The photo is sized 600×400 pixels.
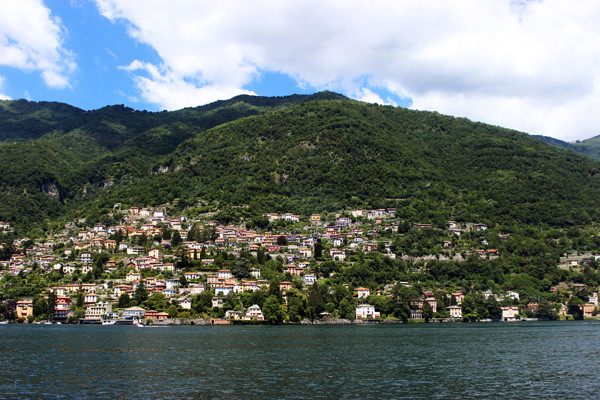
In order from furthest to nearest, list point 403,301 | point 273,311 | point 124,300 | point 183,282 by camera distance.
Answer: point 183,282
point 403,301
point 124,300
point 273,311

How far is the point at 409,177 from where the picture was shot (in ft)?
567

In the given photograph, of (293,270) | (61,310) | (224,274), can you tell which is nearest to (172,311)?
(224,274)

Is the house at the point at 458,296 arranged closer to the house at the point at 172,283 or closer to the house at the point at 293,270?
the house at the point at 293,270

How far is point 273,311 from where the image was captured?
285 feet

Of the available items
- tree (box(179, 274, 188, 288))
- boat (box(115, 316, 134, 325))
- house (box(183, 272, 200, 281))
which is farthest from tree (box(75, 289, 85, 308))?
house (box(183, 272, 200, 281))

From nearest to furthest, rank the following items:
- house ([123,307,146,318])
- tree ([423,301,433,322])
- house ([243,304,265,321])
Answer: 1. house ([243,304,265,321])
2. house ([123,307,146,318])
3. tree ([423,301,433,322])

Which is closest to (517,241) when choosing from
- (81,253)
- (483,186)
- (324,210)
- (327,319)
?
(483,186)

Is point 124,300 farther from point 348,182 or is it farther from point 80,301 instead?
point 348,182

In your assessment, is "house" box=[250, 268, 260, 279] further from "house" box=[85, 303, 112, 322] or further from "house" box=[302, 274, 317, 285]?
"house" box=[85, 303, 112, 322]

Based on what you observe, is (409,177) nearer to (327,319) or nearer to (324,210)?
(324,210)

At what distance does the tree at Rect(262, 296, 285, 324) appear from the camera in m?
86.8

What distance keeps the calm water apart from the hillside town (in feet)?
89.8

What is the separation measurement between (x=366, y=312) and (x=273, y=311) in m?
16.6

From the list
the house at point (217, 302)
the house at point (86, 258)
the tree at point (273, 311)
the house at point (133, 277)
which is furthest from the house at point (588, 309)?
the house at point (86, 258)
